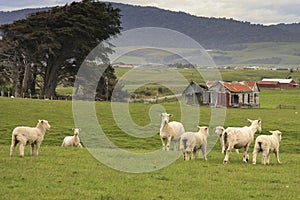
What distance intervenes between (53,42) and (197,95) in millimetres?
27485

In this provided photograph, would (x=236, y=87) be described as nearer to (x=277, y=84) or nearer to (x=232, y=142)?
(x=232, y=142)

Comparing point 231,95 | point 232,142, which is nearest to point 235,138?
point 232,142

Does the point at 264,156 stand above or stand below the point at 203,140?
below

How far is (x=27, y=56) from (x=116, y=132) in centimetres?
2906

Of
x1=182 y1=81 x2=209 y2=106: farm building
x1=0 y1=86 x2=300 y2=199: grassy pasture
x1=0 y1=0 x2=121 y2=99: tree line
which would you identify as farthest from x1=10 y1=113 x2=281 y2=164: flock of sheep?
x1=182 y1=81 x2=209 y2=106: farm building

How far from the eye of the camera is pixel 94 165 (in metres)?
17.9

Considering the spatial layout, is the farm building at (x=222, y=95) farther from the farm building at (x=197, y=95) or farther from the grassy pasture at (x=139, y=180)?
the grassy pasture at (x=139, y=180)

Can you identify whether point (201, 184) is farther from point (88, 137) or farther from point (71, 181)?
point (88, 137)

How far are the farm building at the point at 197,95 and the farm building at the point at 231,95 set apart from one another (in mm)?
756

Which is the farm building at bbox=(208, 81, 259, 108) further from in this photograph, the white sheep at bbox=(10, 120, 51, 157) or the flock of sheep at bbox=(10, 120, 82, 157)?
the white sheep at bbox=(10, 120, 51, 157)

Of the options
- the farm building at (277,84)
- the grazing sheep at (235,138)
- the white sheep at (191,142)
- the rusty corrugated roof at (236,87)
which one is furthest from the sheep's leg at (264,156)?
the farm building at (277,84)

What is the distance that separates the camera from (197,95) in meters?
79.6

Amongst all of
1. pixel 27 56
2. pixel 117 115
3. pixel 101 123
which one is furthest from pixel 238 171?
pixel 27 56

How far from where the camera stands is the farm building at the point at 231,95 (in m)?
76.8
